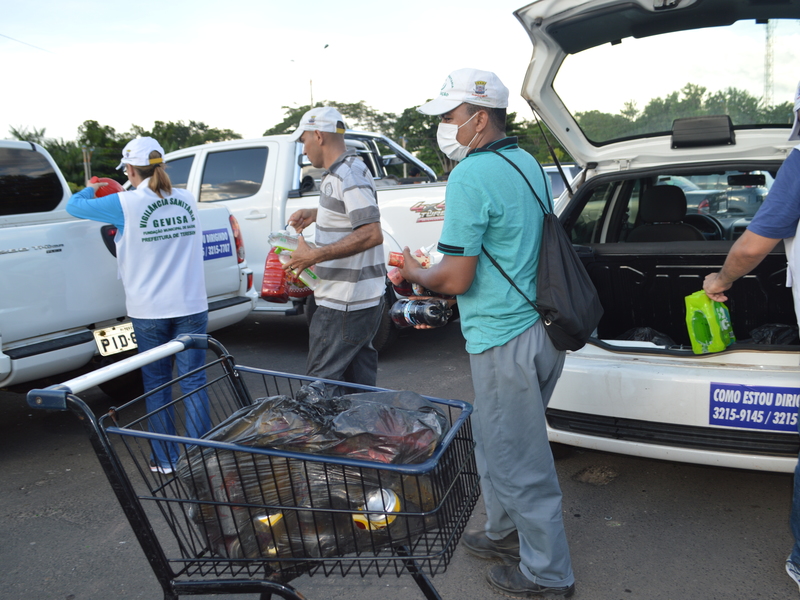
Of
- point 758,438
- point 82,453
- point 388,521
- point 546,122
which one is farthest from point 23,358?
point 758,438

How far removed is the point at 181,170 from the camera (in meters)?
7.59

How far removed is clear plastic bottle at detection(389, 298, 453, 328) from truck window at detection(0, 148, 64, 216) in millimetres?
3747

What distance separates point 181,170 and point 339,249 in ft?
16.6

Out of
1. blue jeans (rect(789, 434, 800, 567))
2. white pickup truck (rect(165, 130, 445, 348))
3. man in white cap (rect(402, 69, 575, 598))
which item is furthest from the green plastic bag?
white pickup truck (rect(165, 130, 445, 348))

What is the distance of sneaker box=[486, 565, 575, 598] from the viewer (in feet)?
8.55

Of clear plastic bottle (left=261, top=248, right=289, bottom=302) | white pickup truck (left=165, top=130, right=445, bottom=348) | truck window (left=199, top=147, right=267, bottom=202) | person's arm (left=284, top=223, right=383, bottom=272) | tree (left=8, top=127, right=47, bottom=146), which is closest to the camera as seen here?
person's arm (left=284, top=223, right=383, bottom=272)

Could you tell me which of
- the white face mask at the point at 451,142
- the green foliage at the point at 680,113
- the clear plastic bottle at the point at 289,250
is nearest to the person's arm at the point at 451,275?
the white face mask at the point at 451,142

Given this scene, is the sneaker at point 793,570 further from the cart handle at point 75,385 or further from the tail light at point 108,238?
the tail light at point 108,238

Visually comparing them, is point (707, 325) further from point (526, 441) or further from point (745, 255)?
point (526, 441)

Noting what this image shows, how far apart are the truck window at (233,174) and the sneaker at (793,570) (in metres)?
5.68

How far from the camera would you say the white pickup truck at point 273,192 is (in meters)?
6.15

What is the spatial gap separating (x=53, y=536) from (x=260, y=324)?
16.6ft

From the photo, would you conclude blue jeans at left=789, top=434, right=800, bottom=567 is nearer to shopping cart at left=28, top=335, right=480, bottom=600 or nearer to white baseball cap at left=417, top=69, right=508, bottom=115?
shopping cart at left=28, top=335, right=480, bottom=600

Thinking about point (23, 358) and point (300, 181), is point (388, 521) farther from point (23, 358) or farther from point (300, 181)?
point (300, 181)
